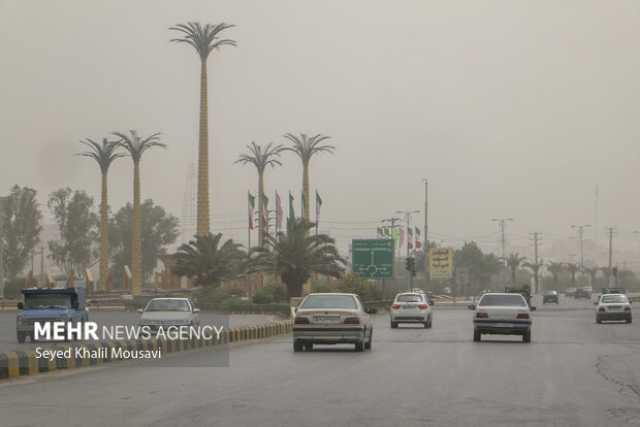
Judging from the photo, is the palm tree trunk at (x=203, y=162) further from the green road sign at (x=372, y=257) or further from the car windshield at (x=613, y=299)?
the car windshield at (x=613, y=299)

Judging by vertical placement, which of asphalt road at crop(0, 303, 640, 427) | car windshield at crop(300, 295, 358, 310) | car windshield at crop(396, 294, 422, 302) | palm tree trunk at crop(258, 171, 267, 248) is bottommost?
asphalt road at crop(0, 303, 640, 427)

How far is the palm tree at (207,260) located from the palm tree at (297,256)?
1018 centimetres

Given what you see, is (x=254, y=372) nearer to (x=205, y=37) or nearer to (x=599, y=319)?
(x=599, y=319)

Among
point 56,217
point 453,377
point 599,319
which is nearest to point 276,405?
point 453,377

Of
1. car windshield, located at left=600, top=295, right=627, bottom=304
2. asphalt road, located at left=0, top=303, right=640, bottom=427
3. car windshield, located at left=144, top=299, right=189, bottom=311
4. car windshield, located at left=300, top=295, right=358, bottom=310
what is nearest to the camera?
asphalt road, located at left=0, top=303, right=640, bottom=427

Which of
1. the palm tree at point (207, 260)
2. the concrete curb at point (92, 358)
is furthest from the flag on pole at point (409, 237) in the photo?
the concrete curb at point (92, 358)

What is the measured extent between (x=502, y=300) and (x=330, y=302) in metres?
7.76

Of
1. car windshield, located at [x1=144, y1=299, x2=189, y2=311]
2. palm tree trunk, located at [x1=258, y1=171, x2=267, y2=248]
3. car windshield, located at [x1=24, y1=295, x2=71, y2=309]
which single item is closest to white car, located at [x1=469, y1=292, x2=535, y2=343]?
car windshield, located at [x1=144, y1=299, x2=189, y2=311]

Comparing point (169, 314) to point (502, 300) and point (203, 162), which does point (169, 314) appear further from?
point (203, 162)

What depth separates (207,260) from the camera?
86.9 meters

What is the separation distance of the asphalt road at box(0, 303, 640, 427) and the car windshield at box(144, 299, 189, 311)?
8.93m

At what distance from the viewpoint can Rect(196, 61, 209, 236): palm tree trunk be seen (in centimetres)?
8469

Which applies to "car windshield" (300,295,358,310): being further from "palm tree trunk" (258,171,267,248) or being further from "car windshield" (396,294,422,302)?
"palm tree trunk" (258,171,267,248)

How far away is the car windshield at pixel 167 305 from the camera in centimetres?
3853
